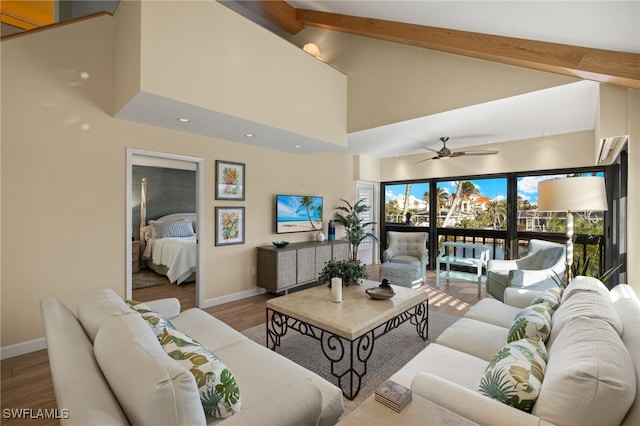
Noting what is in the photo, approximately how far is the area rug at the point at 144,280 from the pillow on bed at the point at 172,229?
83 cm

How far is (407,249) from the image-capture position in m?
5.38

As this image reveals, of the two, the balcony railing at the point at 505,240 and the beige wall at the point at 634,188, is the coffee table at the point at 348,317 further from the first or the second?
the balcony railing at the point at 505,240

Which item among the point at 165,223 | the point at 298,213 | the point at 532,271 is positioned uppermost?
the point at 298,213

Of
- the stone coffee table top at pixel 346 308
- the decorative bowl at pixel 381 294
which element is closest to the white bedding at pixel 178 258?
the stone coffee table top at pixel 346 308

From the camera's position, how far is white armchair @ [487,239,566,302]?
3.39 m

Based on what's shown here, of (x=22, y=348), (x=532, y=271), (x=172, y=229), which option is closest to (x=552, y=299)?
(x=532, y=271)

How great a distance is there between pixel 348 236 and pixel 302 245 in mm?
1293

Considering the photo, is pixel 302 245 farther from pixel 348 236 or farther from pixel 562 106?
pixel 562 106

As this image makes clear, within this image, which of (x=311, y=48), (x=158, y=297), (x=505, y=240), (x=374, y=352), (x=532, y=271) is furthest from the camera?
(x=505, y=240)

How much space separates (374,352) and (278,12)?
4.86 metres

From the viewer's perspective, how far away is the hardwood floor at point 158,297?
2.06 metres

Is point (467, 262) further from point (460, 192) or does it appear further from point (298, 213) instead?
point (298, 213)

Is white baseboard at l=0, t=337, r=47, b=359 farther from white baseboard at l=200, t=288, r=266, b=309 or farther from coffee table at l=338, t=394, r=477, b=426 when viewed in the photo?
coffee table at l=338, t=394, r=477, b=426

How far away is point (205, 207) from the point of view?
154 inches
